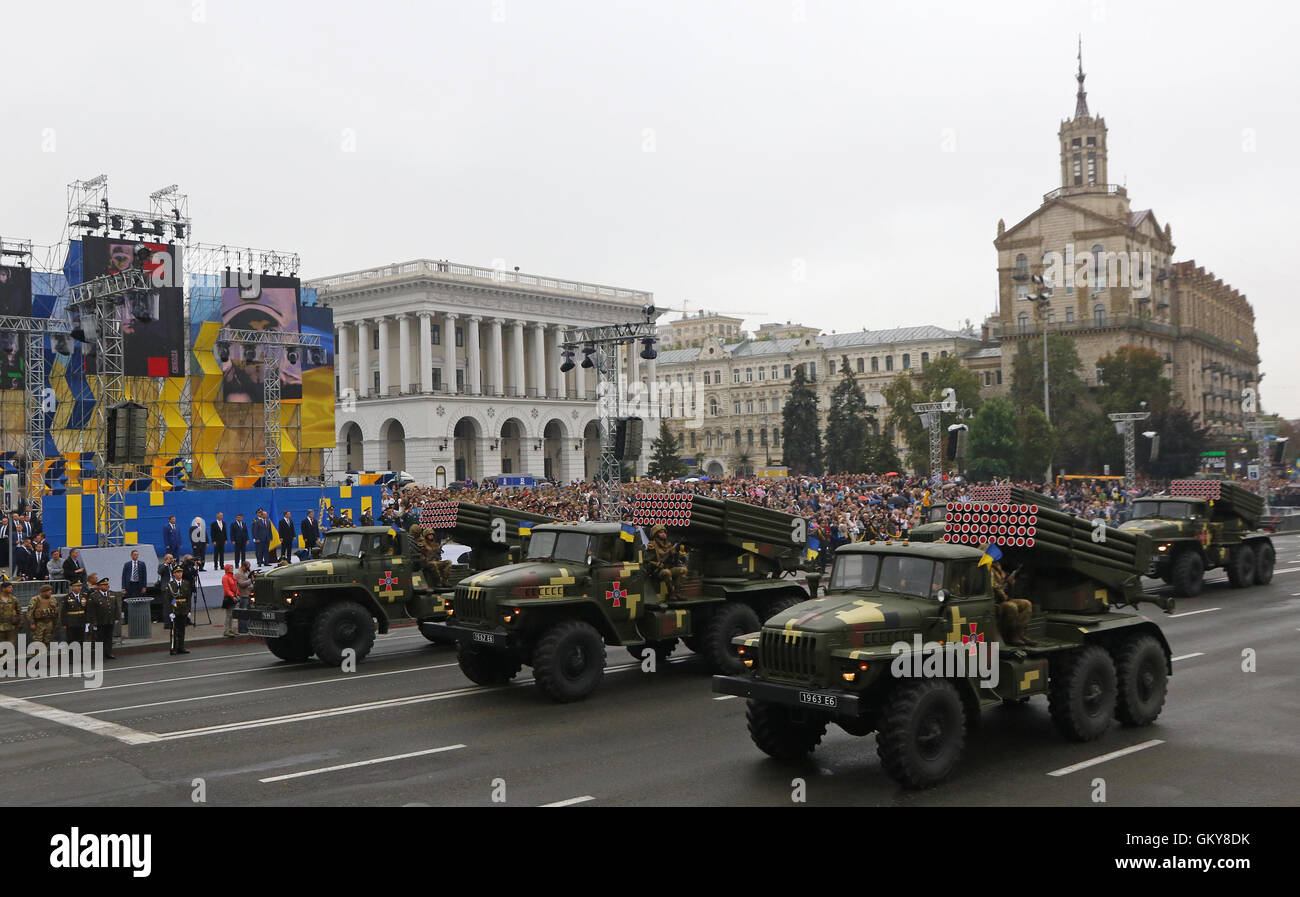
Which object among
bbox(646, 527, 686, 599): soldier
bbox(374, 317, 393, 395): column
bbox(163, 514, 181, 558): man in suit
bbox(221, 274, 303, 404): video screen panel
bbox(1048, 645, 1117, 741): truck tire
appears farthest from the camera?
bbox(374, 317, 393, 395): column

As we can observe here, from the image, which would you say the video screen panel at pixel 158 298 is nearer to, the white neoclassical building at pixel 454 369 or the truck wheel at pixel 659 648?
the truck wheel at pixel 659 648

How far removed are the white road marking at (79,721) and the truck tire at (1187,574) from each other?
68.3 ft

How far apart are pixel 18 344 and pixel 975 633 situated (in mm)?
44361

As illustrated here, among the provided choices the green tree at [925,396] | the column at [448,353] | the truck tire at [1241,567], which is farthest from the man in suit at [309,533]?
the green tree at [925,396]

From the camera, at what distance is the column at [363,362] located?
8888 cm

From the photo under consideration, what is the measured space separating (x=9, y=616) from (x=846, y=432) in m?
76.2

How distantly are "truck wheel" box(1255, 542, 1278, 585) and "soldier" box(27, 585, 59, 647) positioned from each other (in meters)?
26.0

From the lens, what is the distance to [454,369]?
3482 inches

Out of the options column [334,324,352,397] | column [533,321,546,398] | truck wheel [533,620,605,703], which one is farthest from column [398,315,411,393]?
truck wheel [533,620,605,703]

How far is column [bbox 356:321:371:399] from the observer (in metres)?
88.9

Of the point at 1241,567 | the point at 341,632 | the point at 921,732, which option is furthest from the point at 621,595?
the point at 1241,567

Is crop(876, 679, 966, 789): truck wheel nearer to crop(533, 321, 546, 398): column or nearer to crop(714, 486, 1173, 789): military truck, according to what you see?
crop(714, 486, 1173, 789): military truck
